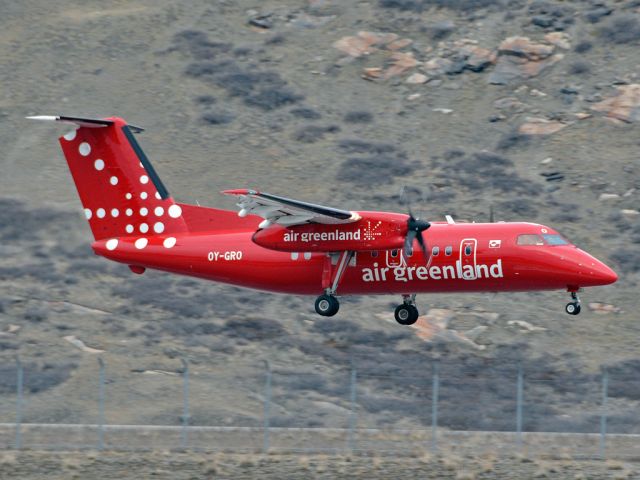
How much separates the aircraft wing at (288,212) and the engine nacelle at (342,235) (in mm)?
185

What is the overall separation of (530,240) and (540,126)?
80.3 ft

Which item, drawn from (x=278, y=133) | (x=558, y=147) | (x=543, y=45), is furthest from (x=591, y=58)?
(x=278, y=133)

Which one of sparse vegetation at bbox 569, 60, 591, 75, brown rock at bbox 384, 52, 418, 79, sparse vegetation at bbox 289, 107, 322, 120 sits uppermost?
brown rock at bbox 384, 52, 418, 79

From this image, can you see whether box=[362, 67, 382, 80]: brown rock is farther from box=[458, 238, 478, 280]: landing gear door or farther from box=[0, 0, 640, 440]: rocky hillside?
box=[458, 238, 478, 280]: landing gear door

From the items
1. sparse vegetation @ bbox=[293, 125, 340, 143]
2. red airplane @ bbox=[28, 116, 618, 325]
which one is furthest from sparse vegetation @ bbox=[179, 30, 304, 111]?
red airplane @ bbox=[28, 116, 618, 325]

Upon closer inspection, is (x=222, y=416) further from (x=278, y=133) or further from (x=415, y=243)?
(x=278, y=133)

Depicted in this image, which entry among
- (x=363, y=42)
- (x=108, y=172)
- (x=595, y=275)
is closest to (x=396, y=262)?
(x=595, y=275)

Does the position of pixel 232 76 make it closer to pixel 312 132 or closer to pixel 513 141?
pixel 312 132

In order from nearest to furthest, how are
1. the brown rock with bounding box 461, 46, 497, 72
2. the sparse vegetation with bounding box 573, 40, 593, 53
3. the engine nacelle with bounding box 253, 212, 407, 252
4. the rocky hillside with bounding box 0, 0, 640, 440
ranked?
the engine nacelle with bounding box 253, 212, 407, 252 → the rocky hillside with bounding box 0, 0, 640, 440 → the sparse vegetation with bounding box 573, 40, 593, 53 → the brown rock with bounding box 461, 46, 497, 72

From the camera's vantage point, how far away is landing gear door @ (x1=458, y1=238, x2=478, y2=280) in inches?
1236

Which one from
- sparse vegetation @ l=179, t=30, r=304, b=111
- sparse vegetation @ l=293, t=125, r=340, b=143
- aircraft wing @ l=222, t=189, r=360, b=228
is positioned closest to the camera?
aircraft wing @ l=222, t=189, r=360, b=228

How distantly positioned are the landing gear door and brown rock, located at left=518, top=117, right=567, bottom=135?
24255 millimetres

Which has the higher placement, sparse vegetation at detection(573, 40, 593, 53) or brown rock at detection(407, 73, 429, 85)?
sparse vegetation at detection(573, 40, 593, 53)

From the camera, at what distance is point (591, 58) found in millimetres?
57812
